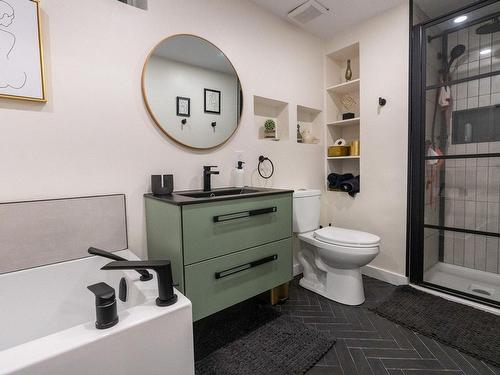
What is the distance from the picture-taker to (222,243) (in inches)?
58.9

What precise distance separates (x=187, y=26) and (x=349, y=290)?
90.2 inches

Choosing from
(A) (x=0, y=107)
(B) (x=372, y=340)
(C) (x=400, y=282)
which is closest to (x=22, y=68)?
(A) (x=0, y=107)

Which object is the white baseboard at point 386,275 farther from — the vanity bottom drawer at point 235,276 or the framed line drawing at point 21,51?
the framed line drawing at point 21,51

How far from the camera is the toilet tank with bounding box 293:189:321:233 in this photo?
2238mm

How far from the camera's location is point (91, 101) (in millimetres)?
1499

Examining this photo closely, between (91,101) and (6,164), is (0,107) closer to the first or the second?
(6,164)

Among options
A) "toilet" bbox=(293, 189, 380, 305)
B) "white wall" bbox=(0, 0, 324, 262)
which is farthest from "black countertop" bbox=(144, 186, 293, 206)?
"toilet" bbox=(293, 189, 380, 305)

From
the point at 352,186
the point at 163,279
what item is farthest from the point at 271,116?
the point at 163,279

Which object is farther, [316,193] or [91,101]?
[316,193]

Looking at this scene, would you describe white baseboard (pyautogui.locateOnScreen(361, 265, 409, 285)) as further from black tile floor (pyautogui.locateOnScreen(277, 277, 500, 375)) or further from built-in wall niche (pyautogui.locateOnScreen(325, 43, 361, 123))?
built-in wall niche (pyautogui.locateOnScreen(325, 43, 361, 123))

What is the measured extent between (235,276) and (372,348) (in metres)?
0.92

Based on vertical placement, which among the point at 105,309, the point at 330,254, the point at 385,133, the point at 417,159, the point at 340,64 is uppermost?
the point at 340,64

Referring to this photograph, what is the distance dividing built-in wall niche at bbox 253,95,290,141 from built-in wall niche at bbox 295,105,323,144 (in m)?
0.20

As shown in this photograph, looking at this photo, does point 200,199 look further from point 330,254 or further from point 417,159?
point 417,159
